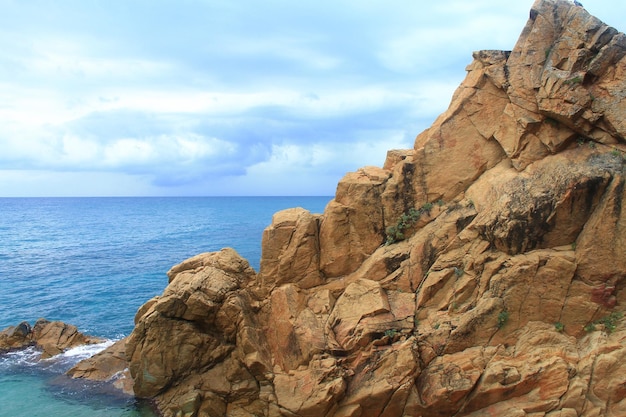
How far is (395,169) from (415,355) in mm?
9099

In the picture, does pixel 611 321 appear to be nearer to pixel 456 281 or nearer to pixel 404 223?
pixel 456 281

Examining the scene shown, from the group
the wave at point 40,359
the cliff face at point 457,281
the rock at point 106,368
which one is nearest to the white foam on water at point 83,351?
the wave at point 40,359

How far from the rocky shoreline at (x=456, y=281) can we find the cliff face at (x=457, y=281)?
6 centimetres

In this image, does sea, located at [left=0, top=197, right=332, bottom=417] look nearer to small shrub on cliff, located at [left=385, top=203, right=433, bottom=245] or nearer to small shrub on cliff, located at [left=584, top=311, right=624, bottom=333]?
small shrub on cliff, located at [left=385, top=203, right=433, bottom=245]

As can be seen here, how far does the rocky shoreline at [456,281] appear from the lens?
1778cm

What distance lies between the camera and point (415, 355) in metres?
18.6

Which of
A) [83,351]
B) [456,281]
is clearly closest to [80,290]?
[83,351]

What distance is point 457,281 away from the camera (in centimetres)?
1969

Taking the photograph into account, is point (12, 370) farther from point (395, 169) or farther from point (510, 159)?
point (510, 159)

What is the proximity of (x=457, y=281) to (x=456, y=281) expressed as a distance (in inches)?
2.2

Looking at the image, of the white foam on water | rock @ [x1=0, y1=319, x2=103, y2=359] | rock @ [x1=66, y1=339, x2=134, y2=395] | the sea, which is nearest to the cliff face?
rock @ [x1=66, y1=339, x2=134, y2=395]

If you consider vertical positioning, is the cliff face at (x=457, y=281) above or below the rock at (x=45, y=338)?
above

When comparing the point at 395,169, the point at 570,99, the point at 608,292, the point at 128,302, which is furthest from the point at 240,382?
the point at 128,302

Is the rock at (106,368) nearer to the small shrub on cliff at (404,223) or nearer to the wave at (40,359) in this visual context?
the wave at (40,359)
